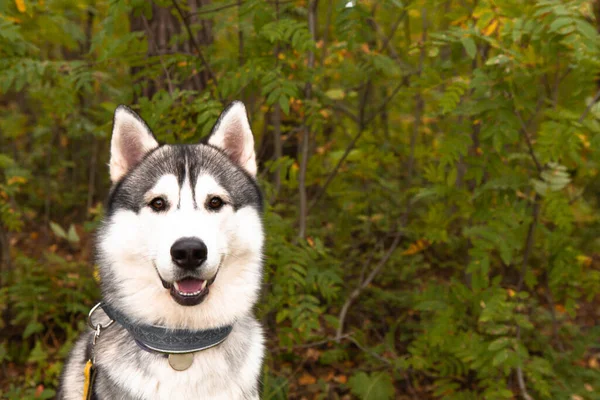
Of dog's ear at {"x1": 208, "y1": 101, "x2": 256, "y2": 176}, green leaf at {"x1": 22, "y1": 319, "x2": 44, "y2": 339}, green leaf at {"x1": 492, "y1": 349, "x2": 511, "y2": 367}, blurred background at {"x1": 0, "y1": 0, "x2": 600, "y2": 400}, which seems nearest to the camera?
dog's ear at {"x1": 208, "y1": 101, "x2": 256, "y2": 176}

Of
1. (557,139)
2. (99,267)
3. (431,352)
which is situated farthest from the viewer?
(431,352)

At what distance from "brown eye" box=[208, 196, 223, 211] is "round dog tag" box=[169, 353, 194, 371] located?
70 cm

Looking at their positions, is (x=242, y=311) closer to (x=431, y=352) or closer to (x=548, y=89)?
(x=431, y=352)

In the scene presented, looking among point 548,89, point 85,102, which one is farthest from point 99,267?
point 85,102

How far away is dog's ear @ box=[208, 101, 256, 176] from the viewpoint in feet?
9.04

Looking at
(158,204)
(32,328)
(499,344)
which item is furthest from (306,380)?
(158,204)

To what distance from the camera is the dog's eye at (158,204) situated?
251cm

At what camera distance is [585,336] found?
4.39 meters

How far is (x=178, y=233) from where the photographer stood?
89.4 inches

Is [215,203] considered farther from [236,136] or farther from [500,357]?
[500,357]

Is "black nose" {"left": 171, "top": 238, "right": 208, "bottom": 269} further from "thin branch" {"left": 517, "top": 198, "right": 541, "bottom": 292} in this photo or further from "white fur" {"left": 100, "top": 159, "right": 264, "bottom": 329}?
"thin branch" {"left": 517, "top": 198, "right": 541, "bottom": 292}

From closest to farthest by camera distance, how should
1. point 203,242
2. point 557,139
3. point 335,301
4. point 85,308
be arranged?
point 203,242 → point 557,139 → point 85,308 → point 335,301

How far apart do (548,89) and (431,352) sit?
92.9 inches

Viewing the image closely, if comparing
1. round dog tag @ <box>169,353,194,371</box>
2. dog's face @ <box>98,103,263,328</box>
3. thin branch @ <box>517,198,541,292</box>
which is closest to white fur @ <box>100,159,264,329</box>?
dog's face @ <box>98,103,263,328</box>
